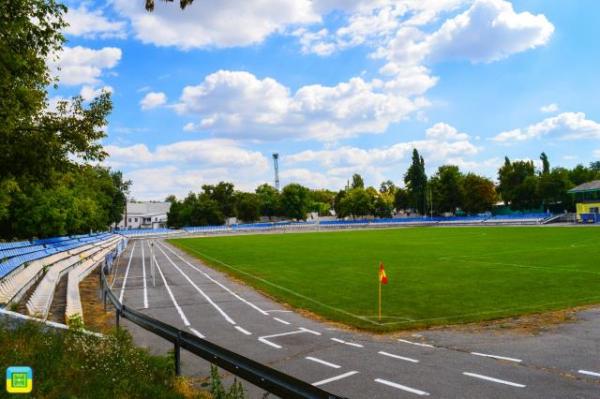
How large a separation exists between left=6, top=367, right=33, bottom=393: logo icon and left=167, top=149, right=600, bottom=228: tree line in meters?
120

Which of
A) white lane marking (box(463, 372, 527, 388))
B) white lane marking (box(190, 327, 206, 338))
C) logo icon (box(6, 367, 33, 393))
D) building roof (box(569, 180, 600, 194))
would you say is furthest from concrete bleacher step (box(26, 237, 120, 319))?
building roof (box(569, 180, 600, 194))

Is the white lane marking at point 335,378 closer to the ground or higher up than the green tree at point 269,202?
closer to the ground

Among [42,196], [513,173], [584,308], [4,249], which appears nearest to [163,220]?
[513,173]

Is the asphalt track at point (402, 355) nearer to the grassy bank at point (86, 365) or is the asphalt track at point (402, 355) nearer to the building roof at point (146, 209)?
the grassy bank at point (86, 365)

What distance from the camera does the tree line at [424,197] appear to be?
377ft

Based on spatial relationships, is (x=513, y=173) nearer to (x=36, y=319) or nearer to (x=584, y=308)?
(x=584, y=308)

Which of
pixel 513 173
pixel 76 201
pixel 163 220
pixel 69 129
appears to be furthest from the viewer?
pixel 163 220

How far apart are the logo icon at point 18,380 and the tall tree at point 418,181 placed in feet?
428

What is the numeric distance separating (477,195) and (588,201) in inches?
1320

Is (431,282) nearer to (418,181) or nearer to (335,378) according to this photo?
(335,378)

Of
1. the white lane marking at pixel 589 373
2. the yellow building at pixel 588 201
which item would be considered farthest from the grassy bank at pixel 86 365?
the yellow building at pixel 588 201

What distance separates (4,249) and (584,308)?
27.4 meters

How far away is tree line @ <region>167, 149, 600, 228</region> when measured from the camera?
115m

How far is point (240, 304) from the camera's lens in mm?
19719
